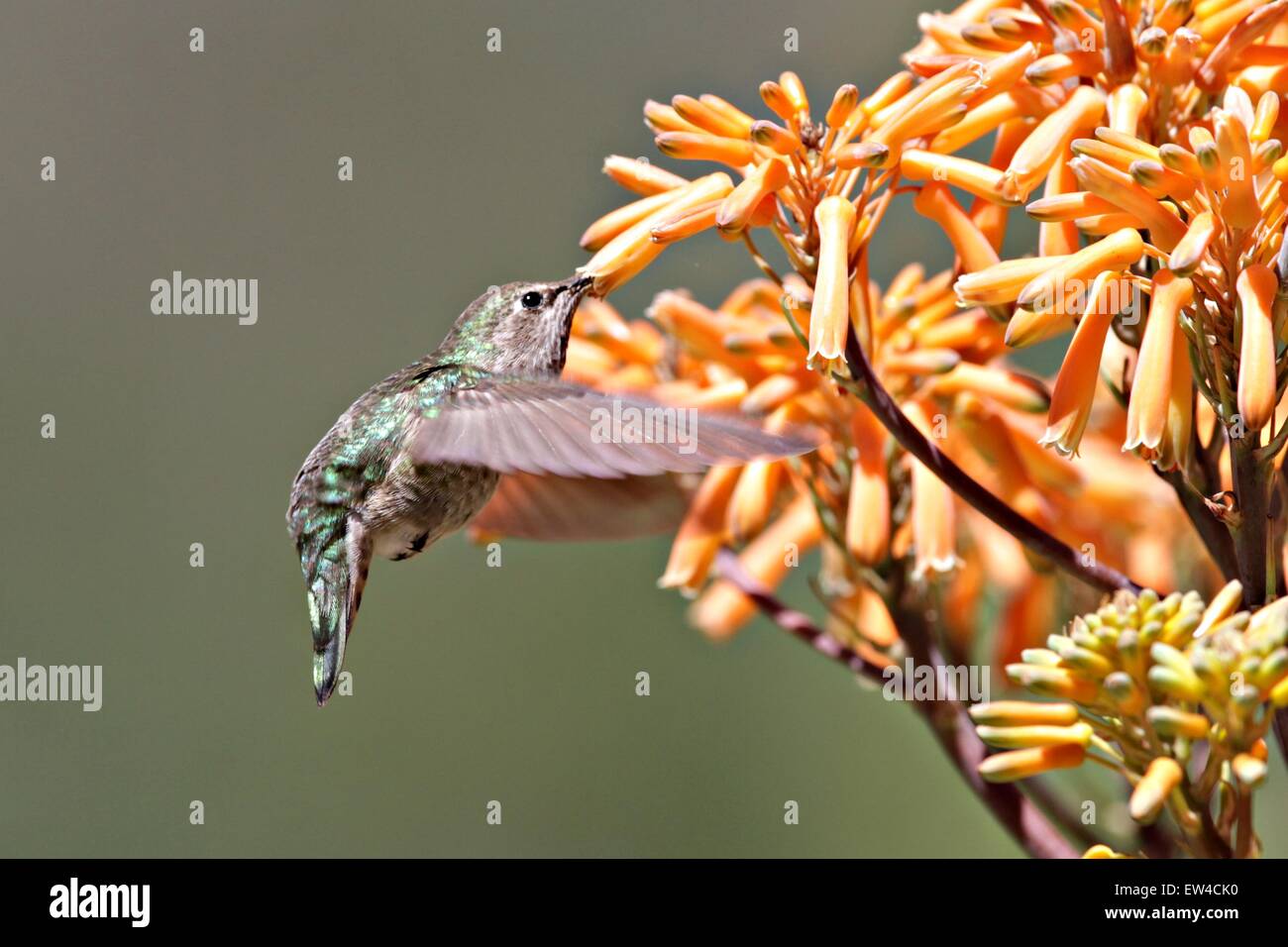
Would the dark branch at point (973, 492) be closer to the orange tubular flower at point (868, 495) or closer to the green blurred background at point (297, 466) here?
the orange tubular flower at point (868, 495)

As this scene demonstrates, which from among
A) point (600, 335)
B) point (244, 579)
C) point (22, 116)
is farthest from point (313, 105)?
point (600, 335)

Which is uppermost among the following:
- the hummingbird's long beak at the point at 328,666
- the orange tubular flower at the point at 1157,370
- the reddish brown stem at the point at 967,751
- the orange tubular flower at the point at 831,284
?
the orange tubular flower at the point at 831,284

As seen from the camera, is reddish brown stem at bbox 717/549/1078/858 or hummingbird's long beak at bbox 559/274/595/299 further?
hummingbird's long beak at bbox 559/274/595/299

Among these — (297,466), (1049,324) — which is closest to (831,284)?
(1049,324)

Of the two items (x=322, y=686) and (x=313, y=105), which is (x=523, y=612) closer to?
(x=313, y=105)

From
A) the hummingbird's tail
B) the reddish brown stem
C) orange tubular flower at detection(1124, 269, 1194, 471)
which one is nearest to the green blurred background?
the reddish brown stem

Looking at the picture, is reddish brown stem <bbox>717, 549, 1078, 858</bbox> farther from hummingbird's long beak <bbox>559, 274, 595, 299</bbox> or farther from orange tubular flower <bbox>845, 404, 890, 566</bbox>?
hummingbird's long beak <bbox>559, 274, 595, 299</bbox>

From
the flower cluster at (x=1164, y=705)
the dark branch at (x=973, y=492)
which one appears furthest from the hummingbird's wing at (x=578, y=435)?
the flower cluster at (x=1164, y=705)
